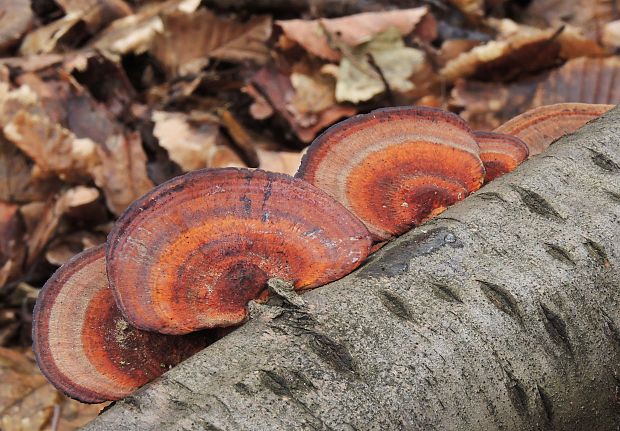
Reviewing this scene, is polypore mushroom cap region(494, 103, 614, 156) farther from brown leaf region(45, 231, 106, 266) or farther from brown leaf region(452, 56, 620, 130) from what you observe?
brown leaf region(45, 231, 106, 266)

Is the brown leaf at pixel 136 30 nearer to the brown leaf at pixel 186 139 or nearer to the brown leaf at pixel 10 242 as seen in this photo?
the brown leaf at pixel 186 139

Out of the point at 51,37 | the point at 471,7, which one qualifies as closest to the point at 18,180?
the point at 51,37

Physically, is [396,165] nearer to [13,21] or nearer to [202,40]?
[202,40]

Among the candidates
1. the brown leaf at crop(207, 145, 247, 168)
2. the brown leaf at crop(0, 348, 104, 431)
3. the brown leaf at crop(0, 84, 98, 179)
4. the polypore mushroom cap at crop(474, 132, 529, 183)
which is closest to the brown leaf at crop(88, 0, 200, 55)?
the brown leaf at crop(0, 84, 98, 179)

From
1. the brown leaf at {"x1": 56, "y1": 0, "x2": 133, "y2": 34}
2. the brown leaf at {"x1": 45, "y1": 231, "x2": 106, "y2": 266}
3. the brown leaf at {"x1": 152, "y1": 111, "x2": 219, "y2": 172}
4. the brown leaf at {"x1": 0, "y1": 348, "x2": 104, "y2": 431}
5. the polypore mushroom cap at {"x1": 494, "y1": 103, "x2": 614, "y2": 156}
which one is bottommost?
the brown leaf at {"x1": 0, "y1": 348, "x2": 104, "y2": 431}

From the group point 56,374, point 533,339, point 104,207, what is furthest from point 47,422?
point 533,339

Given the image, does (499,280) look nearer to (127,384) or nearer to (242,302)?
(242,302)
